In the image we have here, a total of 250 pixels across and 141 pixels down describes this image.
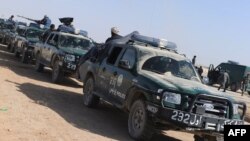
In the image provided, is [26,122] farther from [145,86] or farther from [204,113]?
[204,113]

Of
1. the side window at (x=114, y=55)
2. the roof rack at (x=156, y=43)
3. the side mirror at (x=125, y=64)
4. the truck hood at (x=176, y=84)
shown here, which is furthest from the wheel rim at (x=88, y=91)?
the truck hood at (x=176, y=84)

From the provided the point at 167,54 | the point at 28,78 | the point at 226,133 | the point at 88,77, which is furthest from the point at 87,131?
the point at 28,78

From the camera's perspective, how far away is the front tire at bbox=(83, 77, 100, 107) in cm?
1174

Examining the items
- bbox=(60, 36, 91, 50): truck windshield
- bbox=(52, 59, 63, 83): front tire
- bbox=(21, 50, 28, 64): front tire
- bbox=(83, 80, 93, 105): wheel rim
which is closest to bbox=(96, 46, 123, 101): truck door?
bbox=(83, 80, 93, 105): wheel rim

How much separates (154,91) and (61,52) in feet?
26.9

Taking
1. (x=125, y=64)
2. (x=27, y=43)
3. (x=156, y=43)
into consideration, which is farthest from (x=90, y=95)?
(x=27, y=43)

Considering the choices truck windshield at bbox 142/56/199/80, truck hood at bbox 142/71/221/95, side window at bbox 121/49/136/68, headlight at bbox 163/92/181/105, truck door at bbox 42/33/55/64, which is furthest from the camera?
truck door at bbox 42/33/55/64

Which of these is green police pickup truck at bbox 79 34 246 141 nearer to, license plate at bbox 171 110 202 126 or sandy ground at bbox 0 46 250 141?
license plate at bbox 171 110 202 126

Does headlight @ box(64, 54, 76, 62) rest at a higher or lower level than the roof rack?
lower

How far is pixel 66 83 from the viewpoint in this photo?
16.6m

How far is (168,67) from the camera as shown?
9836mm

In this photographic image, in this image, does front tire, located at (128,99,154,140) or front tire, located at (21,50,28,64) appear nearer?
front tire, located at (128,99,154,140)

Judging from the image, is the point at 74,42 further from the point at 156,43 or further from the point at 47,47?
the point at 156,43

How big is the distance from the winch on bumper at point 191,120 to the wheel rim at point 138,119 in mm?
511
